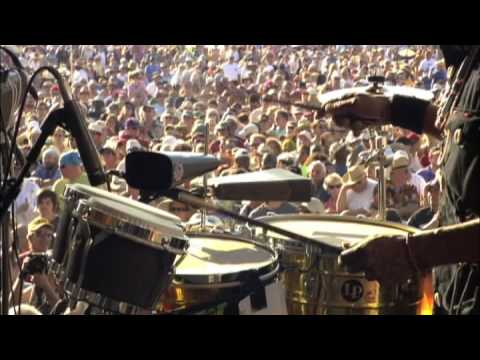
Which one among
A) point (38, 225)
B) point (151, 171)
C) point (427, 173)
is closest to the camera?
point (151, 171)

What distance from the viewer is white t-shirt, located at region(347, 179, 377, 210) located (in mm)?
6547

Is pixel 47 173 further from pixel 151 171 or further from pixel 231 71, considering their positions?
pixel 231 71

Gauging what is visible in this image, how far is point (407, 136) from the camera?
835cm

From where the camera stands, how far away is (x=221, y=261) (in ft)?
10.0

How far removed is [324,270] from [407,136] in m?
5.57

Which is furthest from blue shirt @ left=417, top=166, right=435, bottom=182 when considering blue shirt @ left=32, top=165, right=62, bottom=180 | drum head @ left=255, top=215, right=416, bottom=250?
drum head @ left=255, top=215, right=416, bottom=250

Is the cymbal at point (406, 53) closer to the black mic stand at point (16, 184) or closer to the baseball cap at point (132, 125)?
the baseball cap at point (132, 125)

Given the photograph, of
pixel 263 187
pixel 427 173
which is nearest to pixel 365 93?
pixel 263 187

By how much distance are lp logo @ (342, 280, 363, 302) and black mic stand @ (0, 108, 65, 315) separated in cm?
133

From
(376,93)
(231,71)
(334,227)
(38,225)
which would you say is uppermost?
(376,93)

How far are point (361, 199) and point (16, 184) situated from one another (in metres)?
4.80

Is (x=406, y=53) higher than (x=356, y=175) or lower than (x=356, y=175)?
higher

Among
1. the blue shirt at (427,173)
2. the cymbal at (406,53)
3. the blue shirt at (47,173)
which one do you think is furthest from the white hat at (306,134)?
the cymbal at (406,53)
